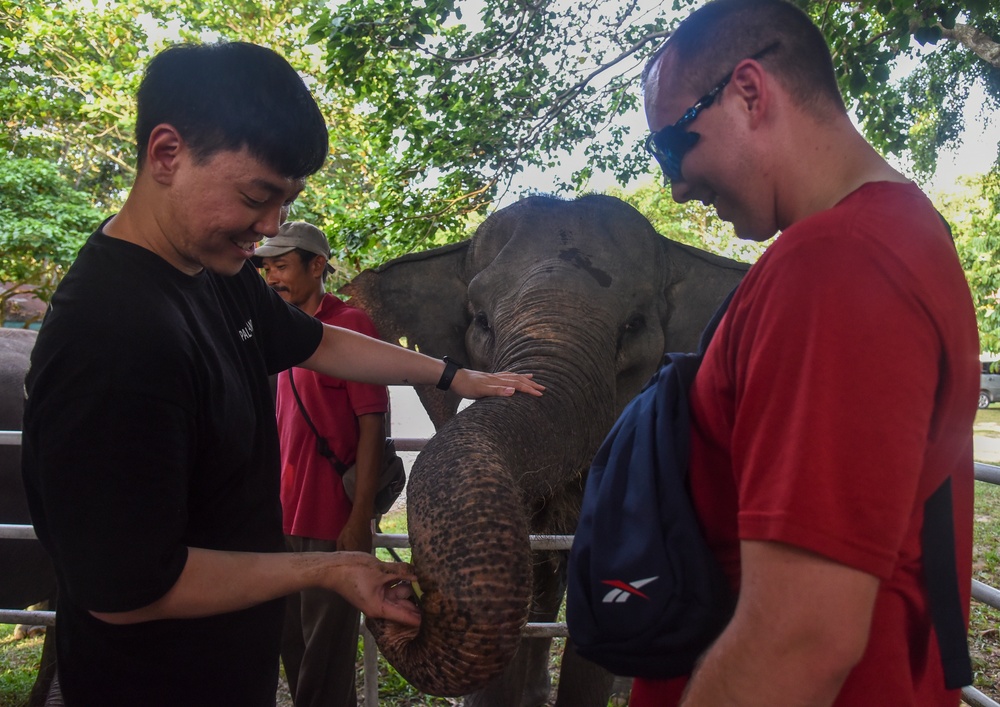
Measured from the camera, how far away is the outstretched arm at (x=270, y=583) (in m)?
1.67

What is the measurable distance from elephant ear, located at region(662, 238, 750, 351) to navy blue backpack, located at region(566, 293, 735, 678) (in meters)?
2.88

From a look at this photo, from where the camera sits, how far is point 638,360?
395 centimetres

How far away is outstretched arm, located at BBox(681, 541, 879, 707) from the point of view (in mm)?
1066

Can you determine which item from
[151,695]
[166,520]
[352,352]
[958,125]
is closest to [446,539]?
[166,520]

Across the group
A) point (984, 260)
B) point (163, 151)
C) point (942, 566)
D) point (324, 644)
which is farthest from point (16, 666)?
point (984, 260)

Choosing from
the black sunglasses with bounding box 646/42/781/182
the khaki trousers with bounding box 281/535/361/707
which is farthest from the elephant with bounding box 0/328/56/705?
the black sunglasses with bounding box 646/42/781/182

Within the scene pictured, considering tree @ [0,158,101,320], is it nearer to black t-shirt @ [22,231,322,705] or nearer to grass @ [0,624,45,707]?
grass @ [0,624,45,707]

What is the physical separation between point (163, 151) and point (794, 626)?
151 centimetres

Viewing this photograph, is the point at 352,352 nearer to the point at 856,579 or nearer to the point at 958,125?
the point at 856,579

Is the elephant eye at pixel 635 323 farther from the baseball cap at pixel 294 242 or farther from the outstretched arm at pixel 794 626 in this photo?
the outstretched arm at pixel 794 626

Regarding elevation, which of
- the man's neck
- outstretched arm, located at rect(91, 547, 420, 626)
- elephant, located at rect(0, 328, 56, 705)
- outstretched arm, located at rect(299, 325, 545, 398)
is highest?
the man's neck

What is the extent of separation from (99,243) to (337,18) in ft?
14.9

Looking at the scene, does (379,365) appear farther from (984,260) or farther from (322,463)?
(984,260)

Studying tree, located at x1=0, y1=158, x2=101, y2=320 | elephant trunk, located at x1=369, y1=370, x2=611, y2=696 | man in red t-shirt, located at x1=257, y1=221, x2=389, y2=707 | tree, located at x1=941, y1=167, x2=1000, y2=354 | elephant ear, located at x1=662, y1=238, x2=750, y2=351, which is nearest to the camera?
elephant trunk, located at x1=369, y1=370, x2=611, y2=696
